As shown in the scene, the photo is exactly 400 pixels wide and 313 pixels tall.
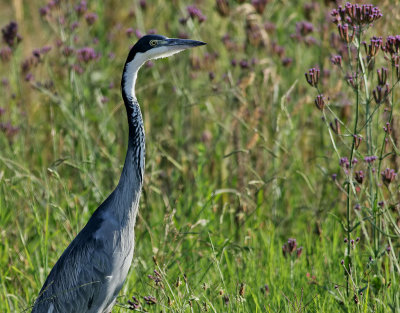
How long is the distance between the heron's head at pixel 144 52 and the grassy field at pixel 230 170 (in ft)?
2.10

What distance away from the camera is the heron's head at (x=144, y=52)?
391cm

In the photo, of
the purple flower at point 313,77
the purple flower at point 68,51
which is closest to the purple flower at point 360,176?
the purple flower at point 313,77

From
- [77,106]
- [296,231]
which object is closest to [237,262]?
[296,231]

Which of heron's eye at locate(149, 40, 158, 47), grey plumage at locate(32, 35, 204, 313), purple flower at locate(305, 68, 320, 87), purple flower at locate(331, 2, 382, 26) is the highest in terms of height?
purple flower at locate(331, 2, 382, 26)

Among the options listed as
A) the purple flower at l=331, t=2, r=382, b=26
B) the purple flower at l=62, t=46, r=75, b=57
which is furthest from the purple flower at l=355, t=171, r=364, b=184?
the purple flower at l=62, t=46, r=75, b=57

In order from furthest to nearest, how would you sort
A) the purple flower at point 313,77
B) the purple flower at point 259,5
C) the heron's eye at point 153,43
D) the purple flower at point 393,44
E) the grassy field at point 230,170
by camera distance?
the purple flower at point 259,5, the heron's eye at point 153,43, the grassy field at point 230,170, the purple flower at point 313,77, the purple flower at point 393,44

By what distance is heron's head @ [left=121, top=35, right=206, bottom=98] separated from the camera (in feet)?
12.8

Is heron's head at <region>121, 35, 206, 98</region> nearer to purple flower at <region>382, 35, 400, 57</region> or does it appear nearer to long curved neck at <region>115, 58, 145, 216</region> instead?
long curved neck at <region>115, 58, 145, 216</region>

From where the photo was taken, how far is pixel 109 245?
383cm

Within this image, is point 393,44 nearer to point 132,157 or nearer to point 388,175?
point 388,175

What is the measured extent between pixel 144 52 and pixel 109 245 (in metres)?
1.14

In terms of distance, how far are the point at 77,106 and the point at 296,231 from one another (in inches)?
73.9

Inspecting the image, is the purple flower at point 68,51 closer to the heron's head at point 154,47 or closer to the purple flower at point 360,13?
the heron's head at point 154,47

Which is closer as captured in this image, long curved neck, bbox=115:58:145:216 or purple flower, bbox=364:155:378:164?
purple flower, bbox=364:155:378:164
